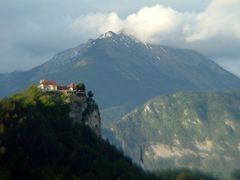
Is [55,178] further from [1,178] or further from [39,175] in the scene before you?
[1,178]

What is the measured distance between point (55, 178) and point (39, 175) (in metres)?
4.77

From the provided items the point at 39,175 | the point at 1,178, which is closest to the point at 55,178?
the point at 39,175

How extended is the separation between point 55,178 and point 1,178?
21.2 meters

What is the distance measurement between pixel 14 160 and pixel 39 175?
27.7 feet

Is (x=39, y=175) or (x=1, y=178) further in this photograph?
(x=39, y=175)

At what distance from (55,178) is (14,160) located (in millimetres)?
13032

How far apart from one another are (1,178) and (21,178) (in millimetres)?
11829

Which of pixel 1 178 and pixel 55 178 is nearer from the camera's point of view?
pixel 1 178

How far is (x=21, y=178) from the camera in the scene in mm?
194125

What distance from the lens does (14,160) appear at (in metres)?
198

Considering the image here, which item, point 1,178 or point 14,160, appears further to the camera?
point 14,160

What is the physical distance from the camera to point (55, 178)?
199750 millimetres
